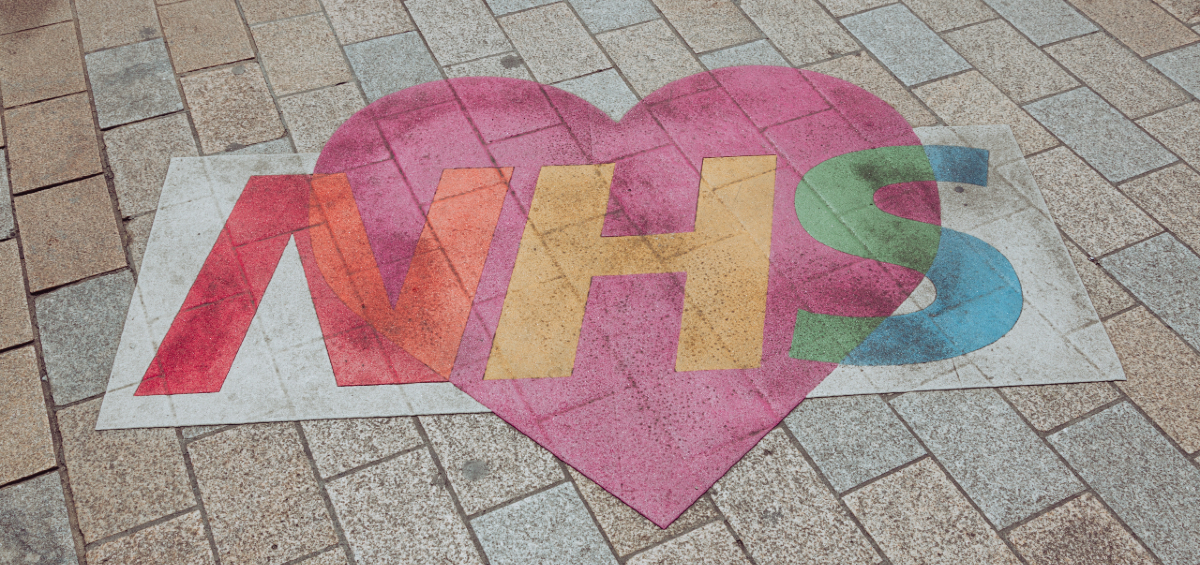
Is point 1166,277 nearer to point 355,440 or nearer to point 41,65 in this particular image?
point 355,440

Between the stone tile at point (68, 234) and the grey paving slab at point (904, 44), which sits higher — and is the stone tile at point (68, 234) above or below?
below

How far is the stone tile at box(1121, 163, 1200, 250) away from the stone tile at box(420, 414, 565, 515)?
4504 millimetres

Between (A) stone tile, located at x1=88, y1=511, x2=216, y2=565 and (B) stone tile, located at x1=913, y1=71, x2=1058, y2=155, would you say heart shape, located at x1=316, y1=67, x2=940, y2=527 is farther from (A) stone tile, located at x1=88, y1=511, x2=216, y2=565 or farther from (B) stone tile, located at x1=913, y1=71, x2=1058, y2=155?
(A) stone tile, located at x1=88, y1=511, x2=216, y2=565

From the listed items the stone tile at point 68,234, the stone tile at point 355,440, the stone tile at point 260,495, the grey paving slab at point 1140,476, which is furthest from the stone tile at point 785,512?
the stone tile at point 68,234

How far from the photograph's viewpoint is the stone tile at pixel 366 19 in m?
6.89

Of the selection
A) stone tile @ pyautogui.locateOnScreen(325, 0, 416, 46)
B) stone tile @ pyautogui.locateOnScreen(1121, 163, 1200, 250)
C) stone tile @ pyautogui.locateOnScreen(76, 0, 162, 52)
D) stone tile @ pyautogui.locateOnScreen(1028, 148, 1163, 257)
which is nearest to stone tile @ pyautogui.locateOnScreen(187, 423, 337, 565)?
Result: stone tile @ pyautogui.locateOnScreen(325, 0, 416, 46)

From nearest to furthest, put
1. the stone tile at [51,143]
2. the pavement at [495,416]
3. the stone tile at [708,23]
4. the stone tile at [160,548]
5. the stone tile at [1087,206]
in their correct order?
the stone tile at [160,548] < the pavement at [495,416] < the stone tile at [1087,206] < the stone tile at [51,143] < the stone tile at [708,23]

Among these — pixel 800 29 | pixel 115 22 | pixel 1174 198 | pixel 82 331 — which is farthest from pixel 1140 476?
pixel 115 22

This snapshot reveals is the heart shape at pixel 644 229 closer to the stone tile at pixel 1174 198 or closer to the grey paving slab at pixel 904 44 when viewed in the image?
the grey paving slab at pixel 904 44

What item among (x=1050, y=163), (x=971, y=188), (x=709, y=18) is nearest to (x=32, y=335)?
(x=709, y=18)

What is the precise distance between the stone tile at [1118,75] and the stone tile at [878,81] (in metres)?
1.48

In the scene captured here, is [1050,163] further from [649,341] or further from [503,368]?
[503,368]

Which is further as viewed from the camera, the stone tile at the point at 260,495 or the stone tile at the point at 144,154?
the stone tile at the point at 144,154

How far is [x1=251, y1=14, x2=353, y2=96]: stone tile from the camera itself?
21.3ft
